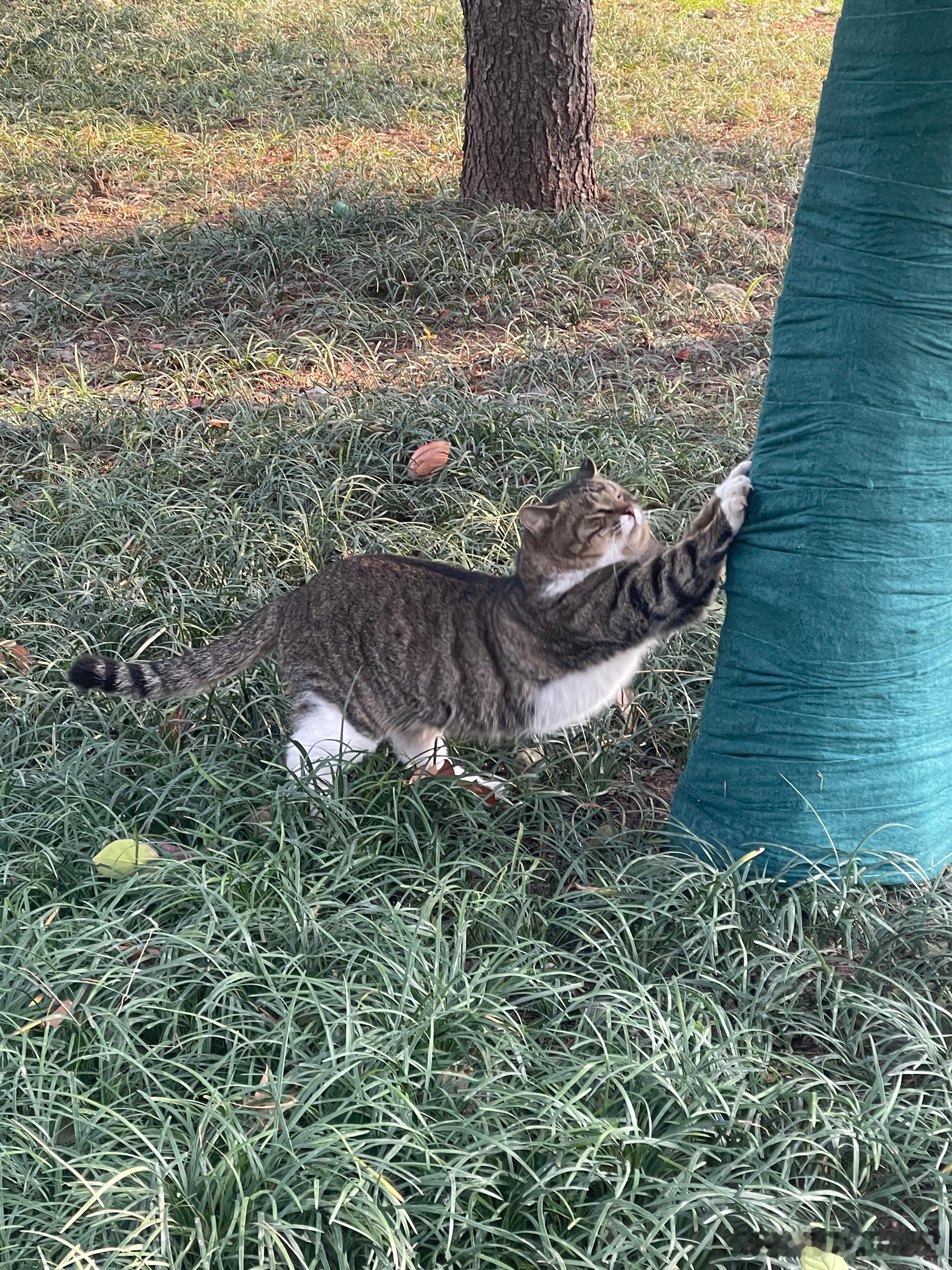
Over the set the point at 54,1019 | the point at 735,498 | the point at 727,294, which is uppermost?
the point at 735,498

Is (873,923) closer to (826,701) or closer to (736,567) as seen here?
(826,701)

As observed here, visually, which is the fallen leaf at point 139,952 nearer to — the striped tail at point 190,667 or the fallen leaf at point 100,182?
the striped tail at point 190,667

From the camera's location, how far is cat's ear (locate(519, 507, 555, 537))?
10.3 ft

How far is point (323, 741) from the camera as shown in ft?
10.2

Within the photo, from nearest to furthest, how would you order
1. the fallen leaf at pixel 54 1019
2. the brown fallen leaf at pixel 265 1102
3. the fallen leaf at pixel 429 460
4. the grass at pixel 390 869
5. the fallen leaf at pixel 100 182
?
the grass at pixel 390 869
the brown fallen leaf at pixel 265 1102
the fallen leaf at pixel 54 1019
the fallen leaf at pixel 429 460
the fallen leaf at pixel 100 182

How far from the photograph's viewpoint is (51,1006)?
2240 mm

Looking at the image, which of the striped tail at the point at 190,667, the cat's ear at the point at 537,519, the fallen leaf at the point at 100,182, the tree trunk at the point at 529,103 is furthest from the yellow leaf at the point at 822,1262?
the fallen leaf at the point at 100,182

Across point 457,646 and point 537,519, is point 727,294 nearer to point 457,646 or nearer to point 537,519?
point 537,519

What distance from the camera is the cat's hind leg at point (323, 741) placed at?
3.03 metres

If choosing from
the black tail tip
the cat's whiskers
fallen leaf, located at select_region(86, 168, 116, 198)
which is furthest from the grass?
fallen leaf, located at select_region(86, 168, 116, 198)

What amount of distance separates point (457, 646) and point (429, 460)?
1500mm

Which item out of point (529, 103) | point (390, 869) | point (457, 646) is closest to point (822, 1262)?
point (390, 869)

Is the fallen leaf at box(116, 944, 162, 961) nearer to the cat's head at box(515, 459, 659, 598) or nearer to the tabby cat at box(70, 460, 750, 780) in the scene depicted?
the tabby cat at box(70, 460, 750, 780)

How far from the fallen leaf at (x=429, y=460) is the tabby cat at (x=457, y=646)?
4.35ft
